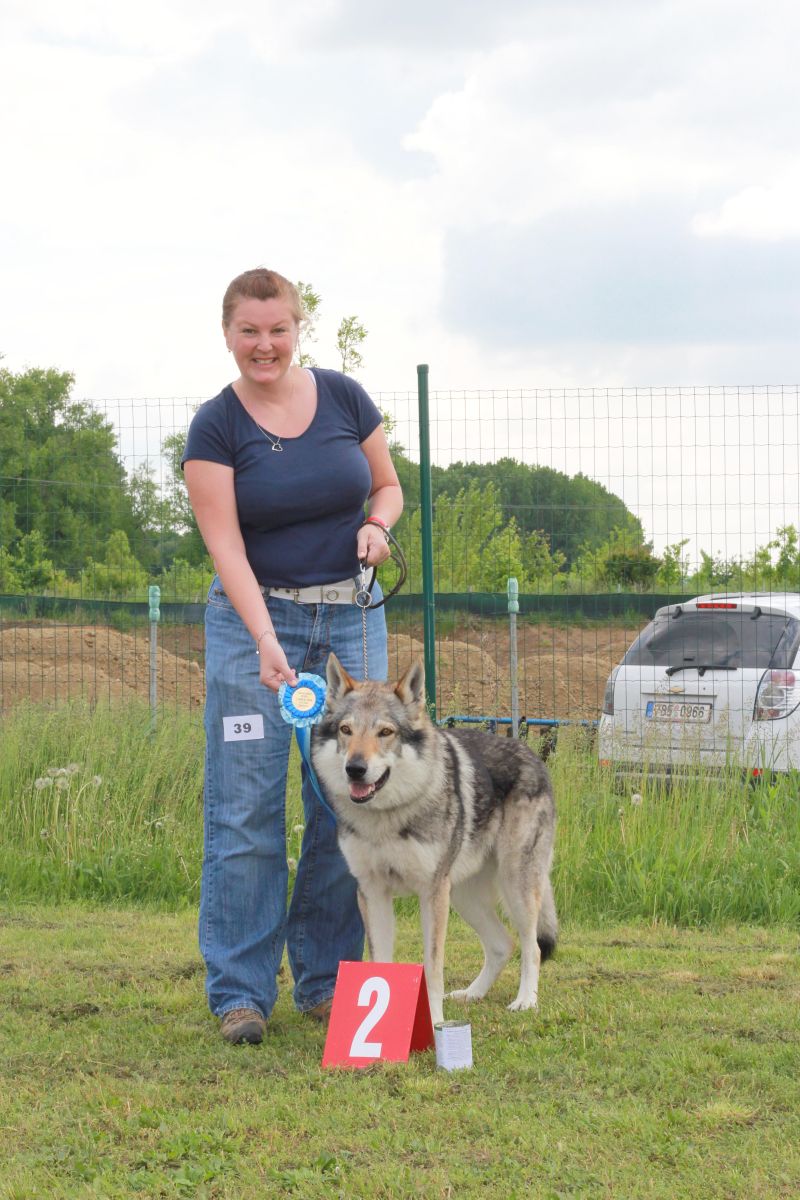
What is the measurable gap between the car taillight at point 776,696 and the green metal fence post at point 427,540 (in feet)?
6.44

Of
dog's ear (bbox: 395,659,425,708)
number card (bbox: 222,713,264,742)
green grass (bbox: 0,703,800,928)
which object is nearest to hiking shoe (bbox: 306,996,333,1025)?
number card (bbox: 222,713,264,742)

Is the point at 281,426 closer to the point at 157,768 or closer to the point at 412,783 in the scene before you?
the point at 412,783

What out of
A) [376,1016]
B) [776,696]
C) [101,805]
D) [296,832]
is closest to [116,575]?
[101,805]

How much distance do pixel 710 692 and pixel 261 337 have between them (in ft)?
14.8

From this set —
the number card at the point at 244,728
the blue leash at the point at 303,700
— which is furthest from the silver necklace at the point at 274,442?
the number card at the point at 244,728

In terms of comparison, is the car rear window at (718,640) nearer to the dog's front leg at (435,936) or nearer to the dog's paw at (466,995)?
the dog's paw at (466,995)

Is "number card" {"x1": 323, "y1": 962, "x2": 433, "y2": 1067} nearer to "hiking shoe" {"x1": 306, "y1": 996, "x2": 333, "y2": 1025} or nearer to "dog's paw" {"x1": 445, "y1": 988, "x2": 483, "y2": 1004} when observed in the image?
"hiking shoe" {"x1": 306, "y1": 996, "x2": 333, "y2": 1025}

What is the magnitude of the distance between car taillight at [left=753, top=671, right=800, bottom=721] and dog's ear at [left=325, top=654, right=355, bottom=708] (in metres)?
3.96

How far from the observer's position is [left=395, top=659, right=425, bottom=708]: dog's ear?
389 cm

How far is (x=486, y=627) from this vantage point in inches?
461

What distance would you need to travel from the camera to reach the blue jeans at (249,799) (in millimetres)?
4023

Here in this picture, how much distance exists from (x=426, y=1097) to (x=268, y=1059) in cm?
61

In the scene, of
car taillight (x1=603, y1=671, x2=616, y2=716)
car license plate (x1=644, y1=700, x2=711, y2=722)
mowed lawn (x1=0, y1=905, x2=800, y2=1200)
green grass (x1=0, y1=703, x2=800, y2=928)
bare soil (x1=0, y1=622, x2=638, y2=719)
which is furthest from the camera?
bare soil (x1=0, y1=622, x2=638, y2=719)

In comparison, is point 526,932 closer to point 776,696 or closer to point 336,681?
point 336,681
